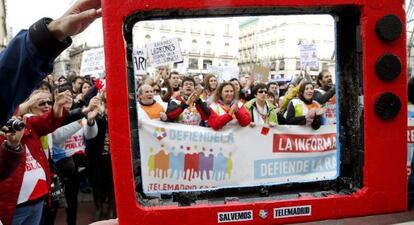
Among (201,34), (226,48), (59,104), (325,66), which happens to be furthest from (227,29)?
(59,104)

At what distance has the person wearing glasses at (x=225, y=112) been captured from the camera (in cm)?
224

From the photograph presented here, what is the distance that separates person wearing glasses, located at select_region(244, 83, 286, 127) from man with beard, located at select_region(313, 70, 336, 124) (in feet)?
0.77

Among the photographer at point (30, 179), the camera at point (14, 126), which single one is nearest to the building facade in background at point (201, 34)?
the camera at point (14, 126)

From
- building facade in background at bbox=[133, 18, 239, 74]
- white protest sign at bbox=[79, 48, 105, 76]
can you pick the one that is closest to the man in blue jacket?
building facade in background at bbox=[133, 18, 239, 74]

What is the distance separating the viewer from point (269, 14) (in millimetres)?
1590

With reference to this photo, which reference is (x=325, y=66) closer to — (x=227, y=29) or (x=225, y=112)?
(x=227, y=29)

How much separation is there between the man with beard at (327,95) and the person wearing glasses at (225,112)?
0.39m

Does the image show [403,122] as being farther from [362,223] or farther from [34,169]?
[34,169]

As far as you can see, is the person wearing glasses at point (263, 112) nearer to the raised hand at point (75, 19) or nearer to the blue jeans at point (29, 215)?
the raised hand at point (75, 19)

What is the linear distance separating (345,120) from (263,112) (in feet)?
2.52

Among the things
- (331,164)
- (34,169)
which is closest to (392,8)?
(331,164)

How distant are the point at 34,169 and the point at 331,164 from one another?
105 inches

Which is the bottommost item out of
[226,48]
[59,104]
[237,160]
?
[237,160]

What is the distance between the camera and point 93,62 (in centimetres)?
649
